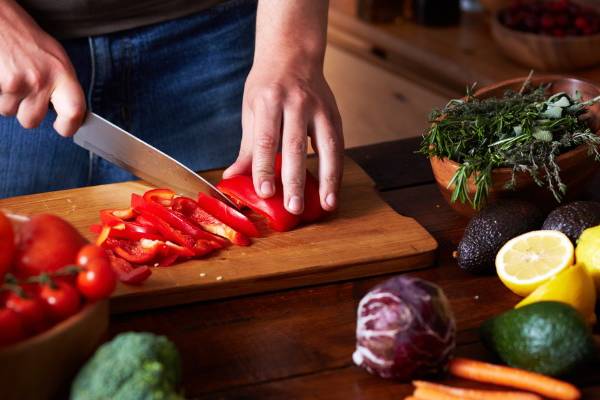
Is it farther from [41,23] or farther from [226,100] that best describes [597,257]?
[41,23]

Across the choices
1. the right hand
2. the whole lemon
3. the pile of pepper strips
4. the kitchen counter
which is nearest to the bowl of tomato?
the pile of pepper strips

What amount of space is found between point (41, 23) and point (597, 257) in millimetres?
1336

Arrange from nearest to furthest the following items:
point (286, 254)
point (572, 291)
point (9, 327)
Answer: point (9, 327) < point (572, 291) < point (286, 254)

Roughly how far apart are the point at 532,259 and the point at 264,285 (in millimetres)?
485

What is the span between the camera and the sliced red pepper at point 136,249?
175 centimetres

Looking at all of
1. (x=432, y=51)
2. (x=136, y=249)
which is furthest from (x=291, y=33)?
(x=432, y=51)

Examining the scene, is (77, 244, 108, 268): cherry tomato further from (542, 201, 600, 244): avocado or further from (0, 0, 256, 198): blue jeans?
(0, 0, 256, 198): blue jeans

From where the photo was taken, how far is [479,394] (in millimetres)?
1358

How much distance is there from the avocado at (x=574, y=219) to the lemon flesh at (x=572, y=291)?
0.16 meters

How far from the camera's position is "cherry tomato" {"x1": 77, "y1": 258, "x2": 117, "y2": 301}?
1.27m

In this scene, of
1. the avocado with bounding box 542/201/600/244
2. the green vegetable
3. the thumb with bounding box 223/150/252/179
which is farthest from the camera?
the thumb with bounding box 223/150/252/179

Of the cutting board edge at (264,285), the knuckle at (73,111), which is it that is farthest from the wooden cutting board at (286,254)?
the knuckle at (73,111)

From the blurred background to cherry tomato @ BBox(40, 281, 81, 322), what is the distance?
2.49 metres

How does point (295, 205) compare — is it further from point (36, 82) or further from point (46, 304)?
point (46, 304)
